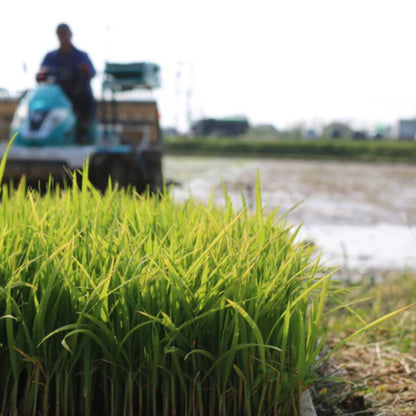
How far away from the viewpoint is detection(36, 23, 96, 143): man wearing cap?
6879mm

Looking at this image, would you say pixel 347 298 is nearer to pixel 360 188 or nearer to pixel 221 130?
pixel 360 188

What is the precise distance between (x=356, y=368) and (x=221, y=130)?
45803 mm

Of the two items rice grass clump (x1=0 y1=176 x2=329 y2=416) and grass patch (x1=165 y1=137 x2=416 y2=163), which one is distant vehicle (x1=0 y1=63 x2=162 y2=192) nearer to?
rice grass clump (x1=0 y1=176 x2=329 y2=416)

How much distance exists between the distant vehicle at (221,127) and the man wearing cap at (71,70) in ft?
131

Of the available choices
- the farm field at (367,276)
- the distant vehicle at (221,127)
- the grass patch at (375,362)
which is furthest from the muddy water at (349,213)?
the distant vehicle at (221,127)

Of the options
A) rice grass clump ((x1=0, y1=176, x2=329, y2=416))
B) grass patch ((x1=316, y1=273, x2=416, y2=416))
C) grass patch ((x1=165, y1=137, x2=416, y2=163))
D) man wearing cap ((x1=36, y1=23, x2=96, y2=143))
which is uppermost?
man wearing cap ((x1=36, y1=23, x2=96, y2=143))

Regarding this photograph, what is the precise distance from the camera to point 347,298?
3.88m

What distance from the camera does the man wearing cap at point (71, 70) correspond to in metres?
6.88

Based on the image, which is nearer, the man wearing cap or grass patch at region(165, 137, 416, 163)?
the man wearing cap

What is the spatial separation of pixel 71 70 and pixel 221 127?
41305 millimetres

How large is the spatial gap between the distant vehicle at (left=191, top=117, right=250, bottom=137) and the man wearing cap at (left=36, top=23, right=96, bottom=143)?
3980cm

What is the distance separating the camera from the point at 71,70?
6984 mm

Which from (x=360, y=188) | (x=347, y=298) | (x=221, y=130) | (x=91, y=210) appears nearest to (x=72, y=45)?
(x=347, y=298)

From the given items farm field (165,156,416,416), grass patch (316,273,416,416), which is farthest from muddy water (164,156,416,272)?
grass patch (316,273,416,416)
